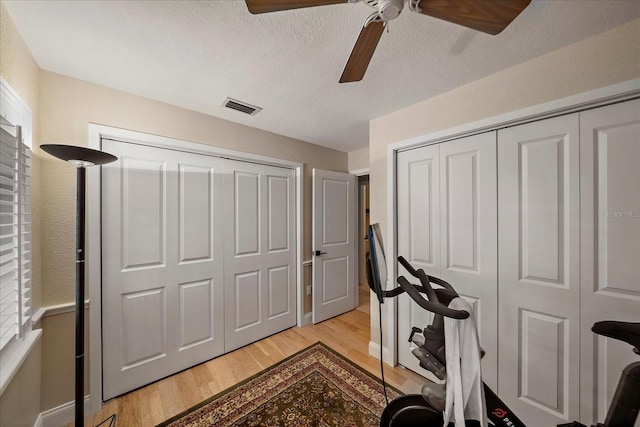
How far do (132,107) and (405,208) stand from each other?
7.72ft

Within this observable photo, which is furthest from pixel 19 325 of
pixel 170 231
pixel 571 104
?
pixel 571 104

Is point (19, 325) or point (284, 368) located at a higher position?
point (19, 325)

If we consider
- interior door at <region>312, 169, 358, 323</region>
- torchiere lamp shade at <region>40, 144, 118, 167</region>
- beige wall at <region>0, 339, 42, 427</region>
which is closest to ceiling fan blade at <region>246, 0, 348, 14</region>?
torchiere lamp shade at <region>40, 144, 118, 167</region>

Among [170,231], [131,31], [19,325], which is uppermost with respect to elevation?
[131,31]

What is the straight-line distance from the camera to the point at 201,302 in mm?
2119

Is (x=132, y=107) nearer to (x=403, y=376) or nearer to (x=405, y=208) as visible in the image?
(x=405, y=208)

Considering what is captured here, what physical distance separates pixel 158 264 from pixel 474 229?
8.21 feet

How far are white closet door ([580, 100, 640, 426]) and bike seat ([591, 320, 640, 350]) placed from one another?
21.6 inches

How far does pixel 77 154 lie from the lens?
1155 mm

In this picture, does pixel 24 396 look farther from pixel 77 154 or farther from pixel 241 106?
pixel 241 106

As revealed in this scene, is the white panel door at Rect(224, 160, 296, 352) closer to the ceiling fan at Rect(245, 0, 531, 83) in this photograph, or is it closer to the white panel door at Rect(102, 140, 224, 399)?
the white panel door at Rect(102, 140, 224, 399)

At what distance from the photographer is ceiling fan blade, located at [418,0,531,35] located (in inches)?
30.6

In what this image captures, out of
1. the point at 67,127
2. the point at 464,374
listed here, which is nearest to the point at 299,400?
the point at 464,374

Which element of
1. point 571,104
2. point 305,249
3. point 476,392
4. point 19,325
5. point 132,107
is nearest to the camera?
point 476,392
